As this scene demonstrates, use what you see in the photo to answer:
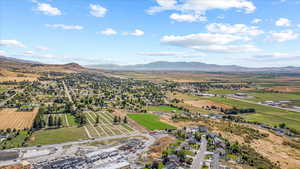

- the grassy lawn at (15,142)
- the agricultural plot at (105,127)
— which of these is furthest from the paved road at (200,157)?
the grassy lawn at (15,142)

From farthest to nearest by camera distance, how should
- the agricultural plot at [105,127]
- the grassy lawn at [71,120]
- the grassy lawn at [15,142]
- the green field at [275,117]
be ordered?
the green field at [275,117]
the grassy lawn at [71,120]
the agricultural plot at [105,127]
the grassy lawn at [15,142]

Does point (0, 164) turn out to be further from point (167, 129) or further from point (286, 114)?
point (286, 114)

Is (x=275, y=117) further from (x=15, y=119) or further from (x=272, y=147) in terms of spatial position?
(x=15, y=119)

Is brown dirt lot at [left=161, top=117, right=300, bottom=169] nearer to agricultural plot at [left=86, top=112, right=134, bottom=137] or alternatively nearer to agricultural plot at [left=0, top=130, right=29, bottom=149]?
agricultural plot at [left=86, top=112, right=134, bottom=137]

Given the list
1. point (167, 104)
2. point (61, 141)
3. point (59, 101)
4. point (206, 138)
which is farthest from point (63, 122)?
point (167, 104)

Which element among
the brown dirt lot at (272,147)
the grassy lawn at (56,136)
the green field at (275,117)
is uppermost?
the green field at (275,117)

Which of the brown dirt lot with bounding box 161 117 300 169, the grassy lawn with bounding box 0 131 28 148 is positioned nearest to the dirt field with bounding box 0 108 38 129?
the grassy lawn with bounding box 0 131 28 148

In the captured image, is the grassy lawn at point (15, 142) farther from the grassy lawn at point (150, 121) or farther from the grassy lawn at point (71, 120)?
the grassy lawn at point (150, 121)
